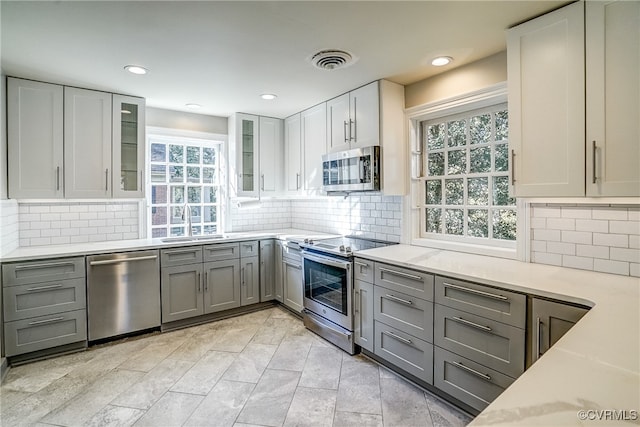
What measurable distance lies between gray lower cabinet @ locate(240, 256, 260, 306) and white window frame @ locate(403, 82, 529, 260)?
6.00 feet

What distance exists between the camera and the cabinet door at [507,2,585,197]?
1.76m

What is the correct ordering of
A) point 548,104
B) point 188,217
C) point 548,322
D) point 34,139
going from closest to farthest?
point 548,322
point 548,104
point 34,139
point 188,217

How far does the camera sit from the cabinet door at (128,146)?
10.7 ft

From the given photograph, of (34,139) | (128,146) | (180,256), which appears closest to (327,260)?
(180,256)

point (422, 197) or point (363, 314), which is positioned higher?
point (422, 197)

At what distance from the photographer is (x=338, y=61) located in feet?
8.07

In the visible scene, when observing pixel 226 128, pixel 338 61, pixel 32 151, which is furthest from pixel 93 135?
pixel 338 61

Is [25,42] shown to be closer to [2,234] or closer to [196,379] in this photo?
[2,234]

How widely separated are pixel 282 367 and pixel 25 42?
2.95m

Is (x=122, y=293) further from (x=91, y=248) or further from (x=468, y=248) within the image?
(x=468, y=248)

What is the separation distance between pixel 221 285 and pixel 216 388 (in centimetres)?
142

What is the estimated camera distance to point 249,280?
381 cm

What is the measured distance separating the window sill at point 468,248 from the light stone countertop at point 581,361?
1.44ft

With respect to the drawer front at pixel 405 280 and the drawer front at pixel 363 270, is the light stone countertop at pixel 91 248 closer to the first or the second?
the drawer front at pixel 363 270
